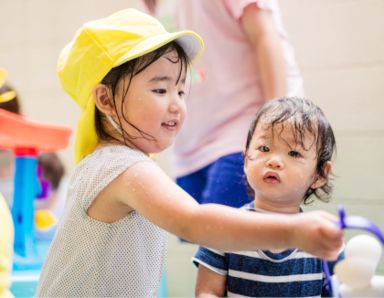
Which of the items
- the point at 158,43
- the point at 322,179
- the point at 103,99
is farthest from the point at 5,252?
the point at 322,179

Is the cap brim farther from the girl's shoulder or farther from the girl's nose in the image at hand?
the girl's nose

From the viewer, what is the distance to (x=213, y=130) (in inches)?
47.6

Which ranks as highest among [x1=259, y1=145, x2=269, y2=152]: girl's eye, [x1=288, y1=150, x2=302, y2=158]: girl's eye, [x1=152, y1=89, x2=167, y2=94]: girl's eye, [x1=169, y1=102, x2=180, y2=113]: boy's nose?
[x1=152, y1=89, x2=167, y2=94]: girl's eye

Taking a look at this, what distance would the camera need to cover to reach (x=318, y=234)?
540 mm

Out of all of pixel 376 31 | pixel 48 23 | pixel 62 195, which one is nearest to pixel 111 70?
pixel 376 31

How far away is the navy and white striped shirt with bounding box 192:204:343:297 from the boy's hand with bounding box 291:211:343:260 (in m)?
0.31

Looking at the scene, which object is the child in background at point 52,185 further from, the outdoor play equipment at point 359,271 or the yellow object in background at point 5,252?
the outdoor play equipment at point 359,271

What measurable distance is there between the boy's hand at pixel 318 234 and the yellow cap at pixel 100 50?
14.8 inches

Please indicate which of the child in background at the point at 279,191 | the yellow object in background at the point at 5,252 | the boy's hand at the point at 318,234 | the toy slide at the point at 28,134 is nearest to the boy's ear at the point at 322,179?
the child in background at the point at 279,191

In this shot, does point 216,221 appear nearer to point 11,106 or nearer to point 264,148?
point 264,148

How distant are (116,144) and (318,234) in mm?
407

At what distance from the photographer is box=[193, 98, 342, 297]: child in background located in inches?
33.9

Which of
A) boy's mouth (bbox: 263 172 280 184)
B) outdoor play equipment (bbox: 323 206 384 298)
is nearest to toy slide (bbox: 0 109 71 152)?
boy's mouth (bbox: 263 172 280 184)

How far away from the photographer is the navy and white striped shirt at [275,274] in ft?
2.83
